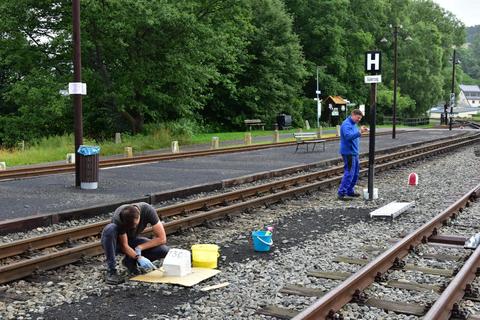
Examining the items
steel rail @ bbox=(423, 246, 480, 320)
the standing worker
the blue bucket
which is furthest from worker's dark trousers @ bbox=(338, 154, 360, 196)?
steel rail @ bbox=(423, 246, 480, 320)

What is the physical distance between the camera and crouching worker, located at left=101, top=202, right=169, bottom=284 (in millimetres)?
Result: 6527

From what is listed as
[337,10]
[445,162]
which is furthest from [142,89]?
[337,10]

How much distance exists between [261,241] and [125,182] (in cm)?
768

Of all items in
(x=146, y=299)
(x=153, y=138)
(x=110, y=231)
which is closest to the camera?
(x=146, y=299)

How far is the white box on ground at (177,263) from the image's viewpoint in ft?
21.7

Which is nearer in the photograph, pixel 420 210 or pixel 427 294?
pixel 427 294

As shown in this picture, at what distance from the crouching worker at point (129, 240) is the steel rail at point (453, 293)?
3.23 meters

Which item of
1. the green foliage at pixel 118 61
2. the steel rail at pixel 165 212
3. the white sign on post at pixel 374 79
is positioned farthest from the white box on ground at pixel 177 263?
the green foliage at pixel 118 61

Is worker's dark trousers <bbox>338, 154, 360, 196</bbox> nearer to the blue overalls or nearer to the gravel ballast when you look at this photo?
the blue overalls

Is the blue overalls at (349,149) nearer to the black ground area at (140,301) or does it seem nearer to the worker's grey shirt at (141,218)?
the black ground area at (140,301)

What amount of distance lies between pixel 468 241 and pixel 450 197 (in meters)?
5.12

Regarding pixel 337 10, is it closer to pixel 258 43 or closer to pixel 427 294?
pixel 258 43

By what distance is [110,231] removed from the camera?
6672 mm

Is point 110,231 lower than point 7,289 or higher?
higher
